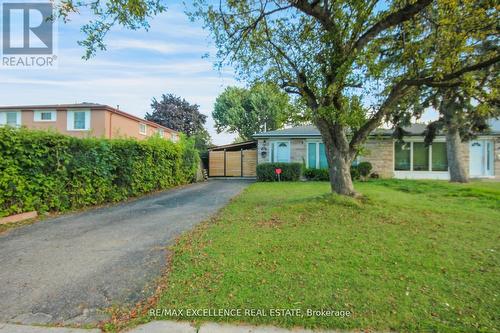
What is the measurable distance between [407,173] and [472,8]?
1293 cm

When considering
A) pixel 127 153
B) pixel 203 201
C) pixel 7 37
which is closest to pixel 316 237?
pixel 203 201

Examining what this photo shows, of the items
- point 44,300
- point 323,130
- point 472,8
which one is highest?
point 472,8

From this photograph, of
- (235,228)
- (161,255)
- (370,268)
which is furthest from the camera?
(235,228)

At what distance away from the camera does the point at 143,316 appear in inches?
103

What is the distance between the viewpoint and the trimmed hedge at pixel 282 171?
54.0ft

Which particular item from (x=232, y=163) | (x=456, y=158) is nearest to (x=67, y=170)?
(x=232, y=163)

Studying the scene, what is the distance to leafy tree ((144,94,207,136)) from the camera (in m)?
36.7

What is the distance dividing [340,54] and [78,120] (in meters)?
19.6

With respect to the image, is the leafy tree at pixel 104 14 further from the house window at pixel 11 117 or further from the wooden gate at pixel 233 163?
the house window at pixel 11 117

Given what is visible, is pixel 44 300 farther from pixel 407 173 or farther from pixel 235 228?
pixel 407 173

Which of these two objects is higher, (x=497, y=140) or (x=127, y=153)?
(x=497, y=140)

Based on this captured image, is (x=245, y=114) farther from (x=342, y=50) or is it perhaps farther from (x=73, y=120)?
(x=342, y=50)

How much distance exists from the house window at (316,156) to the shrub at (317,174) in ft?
2.87

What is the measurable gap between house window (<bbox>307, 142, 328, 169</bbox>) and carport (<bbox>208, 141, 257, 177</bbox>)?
4602 mm
